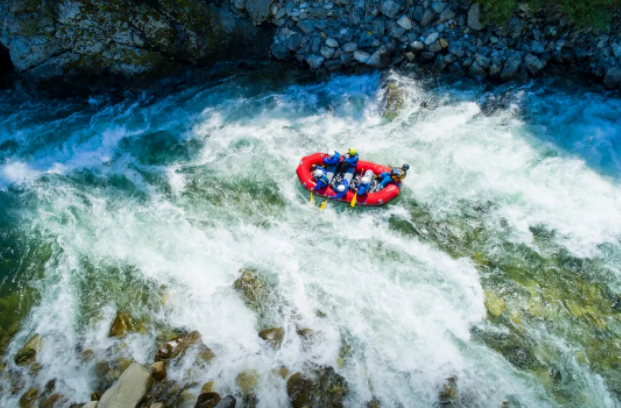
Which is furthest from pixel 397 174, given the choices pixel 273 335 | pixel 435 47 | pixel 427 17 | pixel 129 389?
pixel 129 389

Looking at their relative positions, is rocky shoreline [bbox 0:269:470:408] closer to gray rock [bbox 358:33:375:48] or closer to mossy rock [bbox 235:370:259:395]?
mossy rock [bbox 235:370:259:395]

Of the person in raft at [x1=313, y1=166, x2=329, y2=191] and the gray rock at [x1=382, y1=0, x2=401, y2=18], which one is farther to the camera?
the gray rock at [x1=382, y1=0, x2=401, y2=18]

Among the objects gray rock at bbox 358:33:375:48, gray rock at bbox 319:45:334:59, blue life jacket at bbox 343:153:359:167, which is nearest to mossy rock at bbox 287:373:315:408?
blue life jacket at bbox 343:153:359:167

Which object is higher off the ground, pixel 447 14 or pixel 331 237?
pixel 447 14

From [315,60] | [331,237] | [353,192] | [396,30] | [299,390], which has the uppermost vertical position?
[396,30]

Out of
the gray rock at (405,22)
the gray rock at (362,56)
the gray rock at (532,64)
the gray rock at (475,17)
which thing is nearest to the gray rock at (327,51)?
the gray rock at (362,56)

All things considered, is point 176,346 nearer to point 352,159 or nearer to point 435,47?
point 352,159
